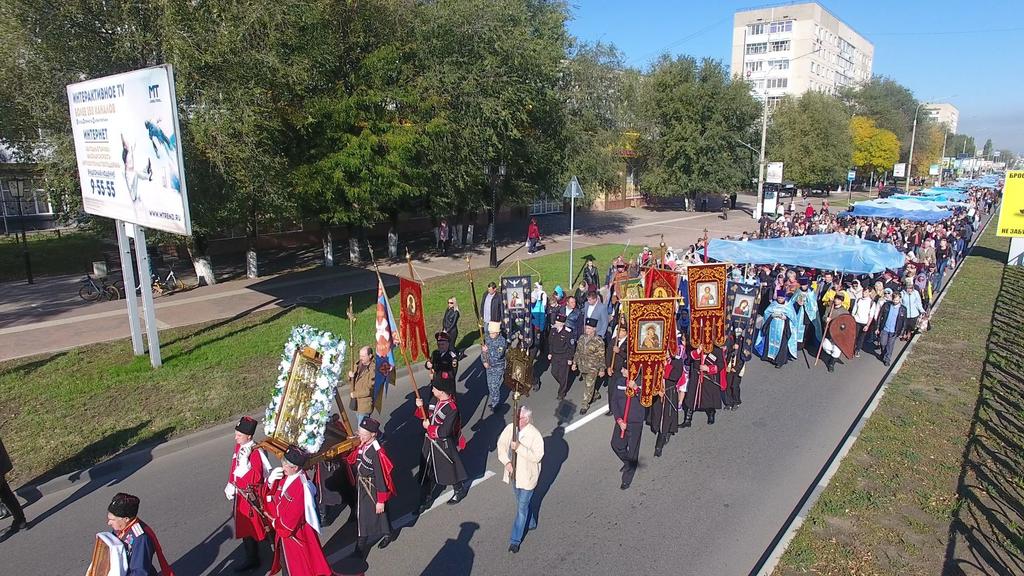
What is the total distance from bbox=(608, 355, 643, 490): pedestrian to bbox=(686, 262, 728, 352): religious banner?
3473 mm

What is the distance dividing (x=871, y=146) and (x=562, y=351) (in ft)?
228

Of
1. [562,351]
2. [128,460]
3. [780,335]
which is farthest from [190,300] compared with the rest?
[780,335]

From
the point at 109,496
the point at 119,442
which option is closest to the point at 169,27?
the point at 119,442

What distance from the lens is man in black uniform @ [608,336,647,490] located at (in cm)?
792

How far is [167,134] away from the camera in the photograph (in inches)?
389

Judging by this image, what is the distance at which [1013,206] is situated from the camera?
78.8ft

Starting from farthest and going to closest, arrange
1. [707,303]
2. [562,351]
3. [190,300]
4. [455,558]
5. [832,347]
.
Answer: [190,300], [832,347], [707,303], [562,351], [455,558]

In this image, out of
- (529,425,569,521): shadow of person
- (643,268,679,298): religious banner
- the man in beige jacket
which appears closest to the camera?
the man in beige jacket

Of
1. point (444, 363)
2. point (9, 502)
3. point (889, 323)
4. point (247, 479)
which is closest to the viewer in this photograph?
point (247, 479)

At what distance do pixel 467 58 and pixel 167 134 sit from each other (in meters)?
14.4

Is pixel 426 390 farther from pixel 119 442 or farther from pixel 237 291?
pixel 237 291

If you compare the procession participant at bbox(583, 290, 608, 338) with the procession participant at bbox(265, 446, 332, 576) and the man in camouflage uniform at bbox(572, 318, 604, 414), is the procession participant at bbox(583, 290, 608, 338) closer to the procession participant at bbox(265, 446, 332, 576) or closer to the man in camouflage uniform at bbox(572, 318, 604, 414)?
the man in camouflage uniform at bbox(572, 318, 604, 414)

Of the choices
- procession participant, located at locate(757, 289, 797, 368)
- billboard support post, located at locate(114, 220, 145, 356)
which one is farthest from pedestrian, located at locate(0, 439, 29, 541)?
procession participant, located at locate(757, 289, 797, 368)

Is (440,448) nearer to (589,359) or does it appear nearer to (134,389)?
(589,359)
